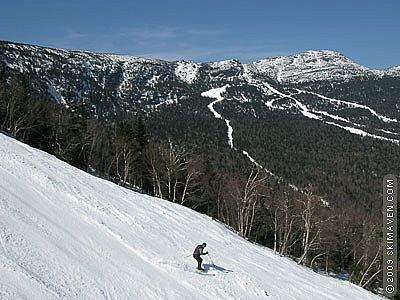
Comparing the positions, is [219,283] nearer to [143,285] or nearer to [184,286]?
[184,286]

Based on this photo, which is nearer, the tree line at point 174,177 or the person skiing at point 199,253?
the person skiing at point 199,253

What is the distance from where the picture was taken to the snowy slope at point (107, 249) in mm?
17453

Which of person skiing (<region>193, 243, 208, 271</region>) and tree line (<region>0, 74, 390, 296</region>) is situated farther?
tree line (<region>0, 74, 390, 296</region>)

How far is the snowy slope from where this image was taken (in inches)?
687

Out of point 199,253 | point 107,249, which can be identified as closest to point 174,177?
point 199,253

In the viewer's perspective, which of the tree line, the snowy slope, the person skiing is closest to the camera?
the snowy slope

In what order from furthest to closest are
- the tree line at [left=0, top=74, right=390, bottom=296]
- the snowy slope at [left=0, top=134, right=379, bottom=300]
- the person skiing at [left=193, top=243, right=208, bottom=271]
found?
the tree line at [left=0, top=74, right=390, bottom=296] → the person skiing at [left=193, top=243, right=208, bottom=271] → the snowy slope at [left=0, top=134, right=379, bottom=300]

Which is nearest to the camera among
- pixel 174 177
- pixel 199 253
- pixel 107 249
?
pixel 107 249

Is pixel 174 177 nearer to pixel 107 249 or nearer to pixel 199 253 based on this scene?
pixel 199 253

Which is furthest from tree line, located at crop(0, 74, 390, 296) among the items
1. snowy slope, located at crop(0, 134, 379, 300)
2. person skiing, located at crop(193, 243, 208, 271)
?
person skiing, located at crop(193, 243, 208, 271)

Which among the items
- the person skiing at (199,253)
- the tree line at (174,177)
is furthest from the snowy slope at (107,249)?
the tree line at (174,177)

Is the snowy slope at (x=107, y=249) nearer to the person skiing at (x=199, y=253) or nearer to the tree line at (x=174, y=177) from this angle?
the person skiing at (x=199, y=253)

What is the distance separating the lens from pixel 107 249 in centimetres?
2220

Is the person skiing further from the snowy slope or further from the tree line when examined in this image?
the tree line
